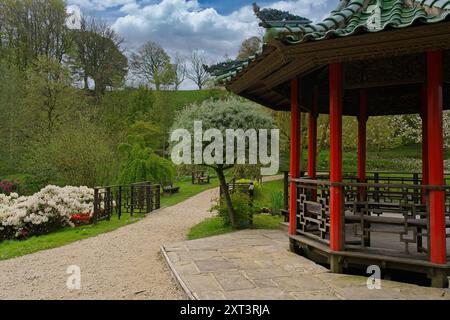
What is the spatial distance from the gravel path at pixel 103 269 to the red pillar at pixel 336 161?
6.66 ft

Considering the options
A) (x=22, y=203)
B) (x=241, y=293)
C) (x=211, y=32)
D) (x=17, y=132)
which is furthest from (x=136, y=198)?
(x=211, y=32)

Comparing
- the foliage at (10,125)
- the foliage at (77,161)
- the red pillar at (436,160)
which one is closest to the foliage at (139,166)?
the foliage at (77,161)

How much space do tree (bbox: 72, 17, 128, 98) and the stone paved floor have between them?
27907 mm

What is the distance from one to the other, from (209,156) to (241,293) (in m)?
4.16

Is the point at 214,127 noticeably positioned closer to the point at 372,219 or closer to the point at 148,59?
the point at 372,219

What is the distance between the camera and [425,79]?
427 cm

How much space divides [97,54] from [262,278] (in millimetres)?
32092

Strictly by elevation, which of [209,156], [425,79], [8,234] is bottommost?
[8,234]

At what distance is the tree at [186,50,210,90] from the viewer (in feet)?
150

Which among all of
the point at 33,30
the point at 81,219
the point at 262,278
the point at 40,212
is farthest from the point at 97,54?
the point at 262,278

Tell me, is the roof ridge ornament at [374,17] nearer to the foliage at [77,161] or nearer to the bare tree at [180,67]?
the foliage at [77,161]

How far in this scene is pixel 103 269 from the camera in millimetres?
5488

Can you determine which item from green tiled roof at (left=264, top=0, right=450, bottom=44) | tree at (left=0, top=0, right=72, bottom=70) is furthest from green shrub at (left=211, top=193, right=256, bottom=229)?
tree at (left=0, top=0, right=72, bottom=70)
